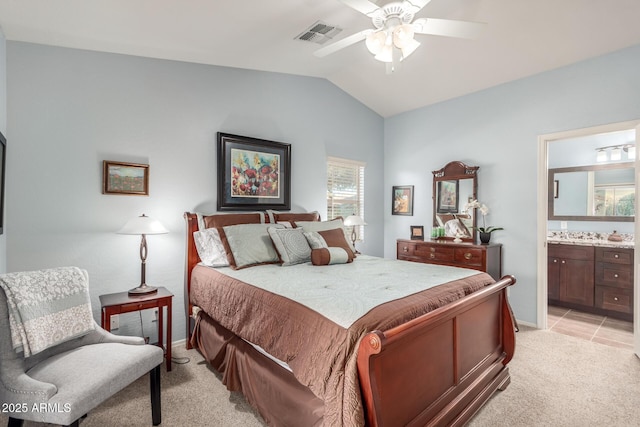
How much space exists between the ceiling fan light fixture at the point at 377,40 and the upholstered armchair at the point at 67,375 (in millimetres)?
2403

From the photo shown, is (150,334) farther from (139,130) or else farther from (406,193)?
(406,193)

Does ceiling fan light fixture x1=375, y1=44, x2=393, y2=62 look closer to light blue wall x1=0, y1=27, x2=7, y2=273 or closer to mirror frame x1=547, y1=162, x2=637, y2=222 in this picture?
light blue wall x1=0, y1=27, x2=7, y2=273

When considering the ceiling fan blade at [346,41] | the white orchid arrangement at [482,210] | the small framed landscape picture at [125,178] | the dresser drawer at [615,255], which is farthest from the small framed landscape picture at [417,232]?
the small framed landscape picture at [125,178]

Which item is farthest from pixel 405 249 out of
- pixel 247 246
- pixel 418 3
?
pixel 418 3

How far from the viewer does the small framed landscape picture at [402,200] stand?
4.91 m

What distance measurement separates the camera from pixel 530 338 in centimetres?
332

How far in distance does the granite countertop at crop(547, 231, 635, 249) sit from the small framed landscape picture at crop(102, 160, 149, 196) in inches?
198

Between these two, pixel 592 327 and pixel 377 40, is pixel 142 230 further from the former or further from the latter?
pixel 592 327

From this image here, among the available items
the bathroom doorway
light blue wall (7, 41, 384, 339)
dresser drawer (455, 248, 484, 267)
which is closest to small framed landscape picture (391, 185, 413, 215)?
dresser drawer (455, 248, 484, 267)

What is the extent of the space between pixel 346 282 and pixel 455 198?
2.82 meters

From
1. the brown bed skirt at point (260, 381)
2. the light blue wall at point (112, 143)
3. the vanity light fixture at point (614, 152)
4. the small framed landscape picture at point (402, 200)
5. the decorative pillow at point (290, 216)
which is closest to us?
the brown bed skirt at point (260, 381)

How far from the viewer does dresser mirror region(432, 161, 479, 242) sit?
4.19 metres

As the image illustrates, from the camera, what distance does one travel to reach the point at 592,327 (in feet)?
11.9

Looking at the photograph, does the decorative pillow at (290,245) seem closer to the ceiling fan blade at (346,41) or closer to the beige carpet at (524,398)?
the beige carpet at (524,398)
